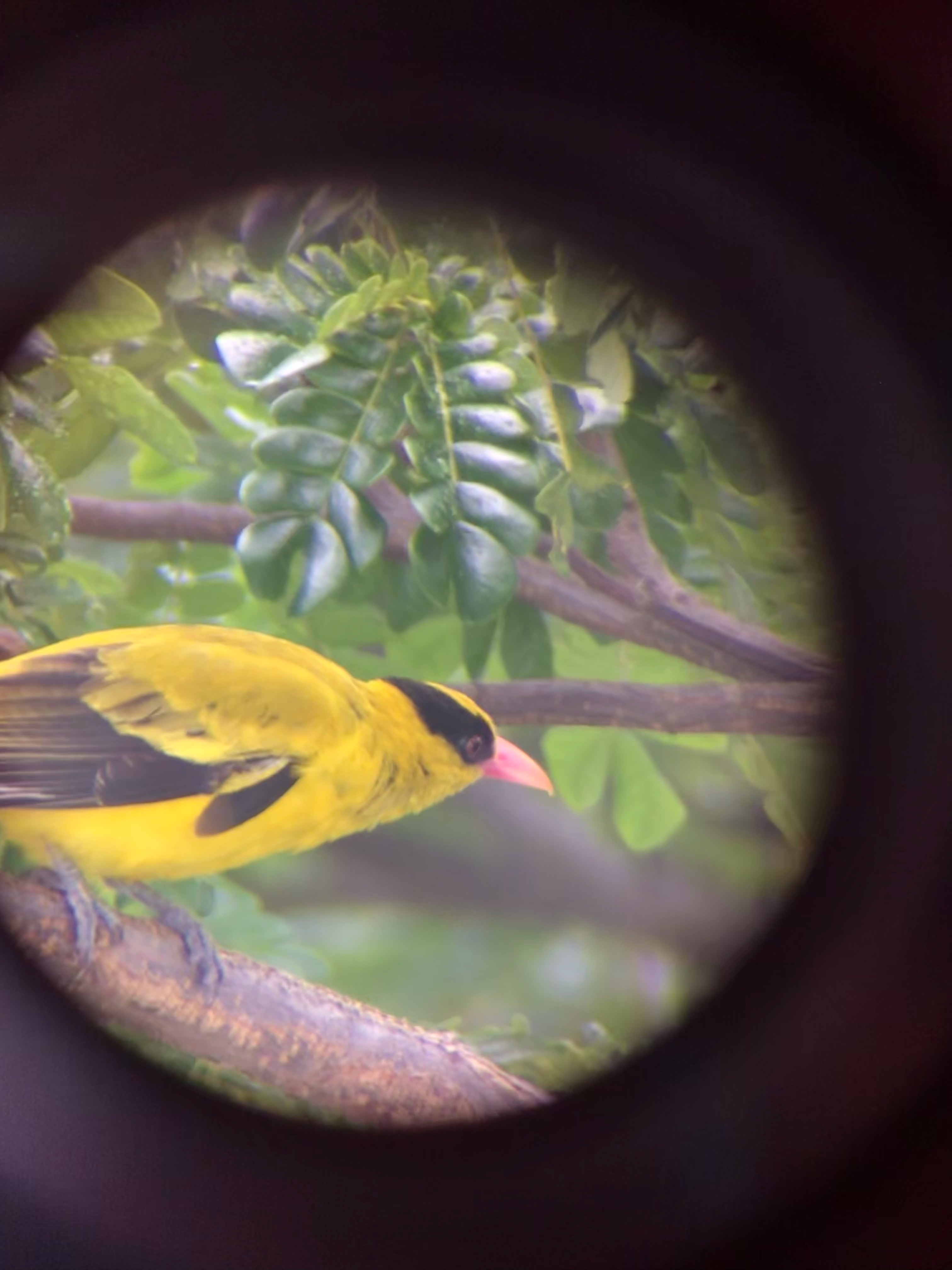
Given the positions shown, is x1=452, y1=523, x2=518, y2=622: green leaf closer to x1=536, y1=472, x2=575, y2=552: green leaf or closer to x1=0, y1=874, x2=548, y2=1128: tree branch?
x1=536, y1=472, x2=575, y2=552: green leaf

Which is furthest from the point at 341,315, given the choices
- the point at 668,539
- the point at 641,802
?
the point at 641,802

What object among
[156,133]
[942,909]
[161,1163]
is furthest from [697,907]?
[156,133]

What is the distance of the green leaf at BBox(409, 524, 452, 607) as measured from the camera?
543mm

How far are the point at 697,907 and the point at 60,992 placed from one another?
0.39 metres

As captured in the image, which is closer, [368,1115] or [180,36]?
[180,36]

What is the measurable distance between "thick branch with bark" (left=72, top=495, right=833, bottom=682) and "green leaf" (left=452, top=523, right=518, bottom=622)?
0.4 inches

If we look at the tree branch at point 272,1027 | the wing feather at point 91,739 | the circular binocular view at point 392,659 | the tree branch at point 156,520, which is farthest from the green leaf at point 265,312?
the tree branch at point 272,1027

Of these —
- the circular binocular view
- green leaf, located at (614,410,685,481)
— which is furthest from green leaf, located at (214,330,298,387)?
green leaf, located at (614,410,685,481)

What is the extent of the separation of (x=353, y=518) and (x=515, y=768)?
7.2 inches

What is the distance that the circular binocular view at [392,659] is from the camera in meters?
0.54

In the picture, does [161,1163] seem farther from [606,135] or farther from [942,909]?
[606,135]

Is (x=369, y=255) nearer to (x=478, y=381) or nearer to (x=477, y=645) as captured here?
(x=478, y=381)

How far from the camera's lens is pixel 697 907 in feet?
1.93

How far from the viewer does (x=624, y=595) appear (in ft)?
1.88
